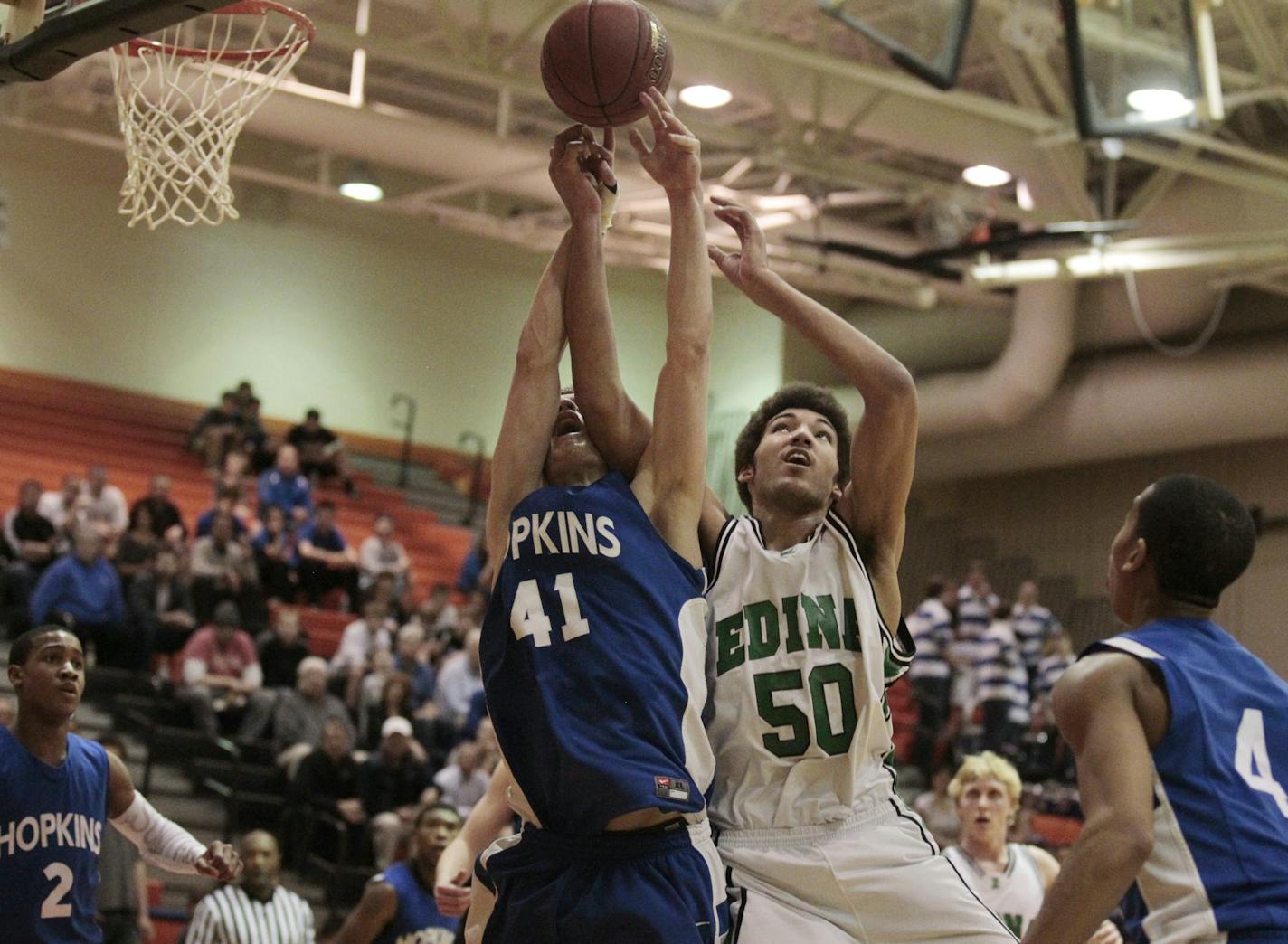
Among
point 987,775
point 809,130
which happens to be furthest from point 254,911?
point 809,130

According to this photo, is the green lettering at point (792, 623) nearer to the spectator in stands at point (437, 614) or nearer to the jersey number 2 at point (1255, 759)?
the jersey number 2 at point (1255, 759)

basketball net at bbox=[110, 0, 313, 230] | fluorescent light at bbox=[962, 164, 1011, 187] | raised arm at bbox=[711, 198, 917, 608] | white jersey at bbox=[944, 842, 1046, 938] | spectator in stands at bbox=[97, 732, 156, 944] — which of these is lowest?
spectator in stands at bbox=[97, 732, 156, 944]

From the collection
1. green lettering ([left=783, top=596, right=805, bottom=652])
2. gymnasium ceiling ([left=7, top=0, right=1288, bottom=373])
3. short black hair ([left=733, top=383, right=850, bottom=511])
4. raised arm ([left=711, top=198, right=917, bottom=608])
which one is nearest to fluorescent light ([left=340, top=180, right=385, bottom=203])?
gymnasium ceiling ([left=7, top=0, right=1288, bottom=373])

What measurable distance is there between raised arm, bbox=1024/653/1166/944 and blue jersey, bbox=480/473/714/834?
33.7 inches

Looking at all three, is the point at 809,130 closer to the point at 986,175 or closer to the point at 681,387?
the point at 986,175

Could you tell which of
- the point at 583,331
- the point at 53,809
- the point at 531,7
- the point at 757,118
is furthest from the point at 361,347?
the point at 583,331

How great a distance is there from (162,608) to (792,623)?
413 inches

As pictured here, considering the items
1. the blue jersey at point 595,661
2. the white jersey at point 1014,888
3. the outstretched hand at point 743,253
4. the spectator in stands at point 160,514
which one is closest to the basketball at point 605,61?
the outstretched hand at point 743,253

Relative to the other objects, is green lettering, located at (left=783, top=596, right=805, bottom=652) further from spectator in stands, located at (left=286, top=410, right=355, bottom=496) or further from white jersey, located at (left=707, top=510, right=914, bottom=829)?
spectator in stands, located at (left=286, top=410, right=355, bottom=496)

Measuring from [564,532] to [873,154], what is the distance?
15420mm

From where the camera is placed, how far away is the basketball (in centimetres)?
422

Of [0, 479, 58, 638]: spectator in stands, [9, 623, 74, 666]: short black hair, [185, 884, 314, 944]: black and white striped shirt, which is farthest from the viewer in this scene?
[0, 479, 58, 638]: spectator in stands

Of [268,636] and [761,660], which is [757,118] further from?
[761,660]

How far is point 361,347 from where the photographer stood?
21.8 metres
